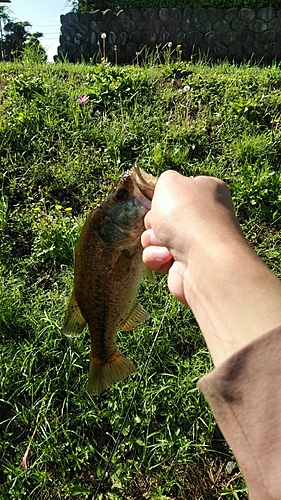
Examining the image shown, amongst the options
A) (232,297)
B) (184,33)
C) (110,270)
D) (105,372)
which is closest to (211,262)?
(232,297)

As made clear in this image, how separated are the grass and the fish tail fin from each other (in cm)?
80

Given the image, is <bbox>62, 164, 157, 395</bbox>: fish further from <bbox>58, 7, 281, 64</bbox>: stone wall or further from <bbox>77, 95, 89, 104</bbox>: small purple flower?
<bbox>58, 7, 281, 64</bbox>: stone wall

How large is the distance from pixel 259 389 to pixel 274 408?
0.16ft

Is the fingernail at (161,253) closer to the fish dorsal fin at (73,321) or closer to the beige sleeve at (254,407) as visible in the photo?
the fish dorsal fin at (73,321)

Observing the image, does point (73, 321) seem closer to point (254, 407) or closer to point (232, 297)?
point (232, 297)

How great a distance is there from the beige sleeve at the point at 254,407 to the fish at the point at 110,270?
95cm

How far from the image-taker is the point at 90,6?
12.1 metres

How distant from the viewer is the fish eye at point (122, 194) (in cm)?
187

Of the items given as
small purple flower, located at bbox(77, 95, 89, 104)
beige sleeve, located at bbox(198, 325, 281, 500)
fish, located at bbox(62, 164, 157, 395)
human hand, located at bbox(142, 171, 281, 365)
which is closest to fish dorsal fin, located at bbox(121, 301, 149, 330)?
fish, located at bbox(62, 164, 157, 395)

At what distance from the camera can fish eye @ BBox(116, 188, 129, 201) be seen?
6.13ft

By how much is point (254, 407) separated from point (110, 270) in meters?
1.10

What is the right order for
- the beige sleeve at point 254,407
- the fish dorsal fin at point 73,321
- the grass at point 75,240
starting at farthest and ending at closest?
the grass at point 75,240 < the fish dorsal fin at point 73,321 < the beige sleeve at point 254,407

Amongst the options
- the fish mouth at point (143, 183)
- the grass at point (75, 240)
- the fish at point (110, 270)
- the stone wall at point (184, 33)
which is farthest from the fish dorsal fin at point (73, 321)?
the stone wall at point (184, 33)

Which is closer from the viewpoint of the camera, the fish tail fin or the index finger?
the index finger
